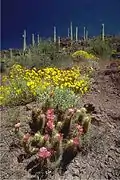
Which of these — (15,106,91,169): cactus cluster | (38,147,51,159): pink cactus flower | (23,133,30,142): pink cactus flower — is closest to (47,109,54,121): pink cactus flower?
(15,106,91,169): cactus cluster

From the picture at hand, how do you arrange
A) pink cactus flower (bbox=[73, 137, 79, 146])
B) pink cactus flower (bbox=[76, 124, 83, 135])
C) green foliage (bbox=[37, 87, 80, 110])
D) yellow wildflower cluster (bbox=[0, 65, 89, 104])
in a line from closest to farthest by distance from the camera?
pink cactus flower (bbox=[73, 137, 79, 146]) < pink cactus flower (bbox=[76, 124, 83, 135]) < green foliage (bbox=[37, 87, 80, 110]) < yellow wildflower cluster (bbox=[0, 65, 89, 104])

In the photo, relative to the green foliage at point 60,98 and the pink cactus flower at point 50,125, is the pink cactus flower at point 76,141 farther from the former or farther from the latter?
the green foliage at point 60,98

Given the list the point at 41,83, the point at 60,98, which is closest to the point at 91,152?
the point at 60,98

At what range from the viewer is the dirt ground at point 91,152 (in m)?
6.73

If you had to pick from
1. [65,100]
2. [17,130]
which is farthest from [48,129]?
[65,100]

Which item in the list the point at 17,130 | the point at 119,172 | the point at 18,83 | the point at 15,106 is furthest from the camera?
the point at 18,83

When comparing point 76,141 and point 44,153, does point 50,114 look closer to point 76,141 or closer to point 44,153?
point 76,141

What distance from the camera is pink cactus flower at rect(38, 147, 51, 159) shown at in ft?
21.9

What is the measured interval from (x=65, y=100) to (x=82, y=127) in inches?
50.6

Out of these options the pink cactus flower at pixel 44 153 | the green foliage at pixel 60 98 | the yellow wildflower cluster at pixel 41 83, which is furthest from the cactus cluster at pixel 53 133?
the yellow wildflower cluster at pixel 41 83

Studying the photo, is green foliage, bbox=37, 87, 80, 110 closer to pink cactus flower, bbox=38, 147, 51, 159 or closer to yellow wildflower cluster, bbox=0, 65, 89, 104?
yellow wildflower cluster, bbox=0, 65, 89, 104

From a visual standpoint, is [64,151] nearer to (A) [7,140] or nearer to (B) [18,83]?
(A) [7,140]

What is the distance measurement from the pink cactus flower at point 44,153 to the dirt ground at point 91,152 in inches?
11.1

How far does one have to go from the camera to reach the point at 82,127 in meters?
7.57
